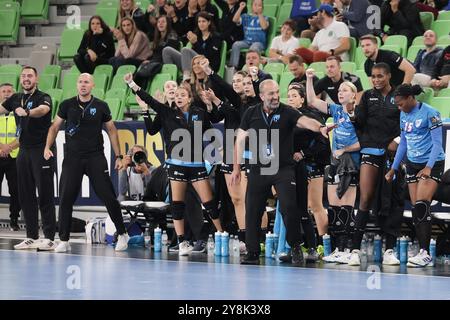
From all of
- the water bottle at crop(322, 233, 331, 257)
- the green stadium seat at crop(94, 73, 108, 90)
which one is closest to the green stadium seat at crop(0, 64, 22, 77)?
the green stadium seat at crop(94, 73, 108, 90)

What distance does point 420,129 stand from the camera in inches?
508

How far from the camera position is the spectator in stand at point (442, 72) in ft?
52.3

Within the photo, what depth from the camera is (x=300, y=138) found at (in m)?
13.6

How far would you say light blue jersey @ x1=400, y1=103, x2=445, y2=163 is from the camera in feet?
42.2

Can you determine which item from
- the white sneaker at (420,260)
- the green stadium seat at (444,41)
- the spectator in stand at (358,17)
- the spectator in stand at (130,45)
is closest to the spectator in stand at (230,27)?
the spectator in stand at (130,45)

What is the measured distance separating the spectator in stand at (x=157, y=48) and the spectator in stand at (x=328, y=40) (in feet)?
8.32

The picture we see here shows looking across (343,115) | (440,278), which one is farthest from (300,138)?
Answer: (440,278)

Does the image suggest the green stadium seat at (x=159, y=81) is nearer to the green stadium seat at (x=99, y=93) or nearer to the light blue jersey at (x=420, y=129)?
the green stadium seat at (x=99, y=93)

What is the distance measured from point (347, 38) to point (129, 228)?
170 inches

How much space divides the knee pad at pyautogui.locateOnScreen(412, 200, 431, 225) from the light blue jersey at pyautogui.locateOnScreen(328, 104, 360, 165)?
1039 millimetres

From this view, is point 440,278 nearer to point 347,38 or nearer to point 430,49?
point 430,49

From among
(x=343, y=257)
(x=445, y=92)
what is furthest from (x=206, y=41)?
(x=343, y=257)

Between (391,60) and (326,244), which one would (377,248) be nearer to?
(326,244)

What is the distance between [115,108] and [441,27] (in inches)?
202
